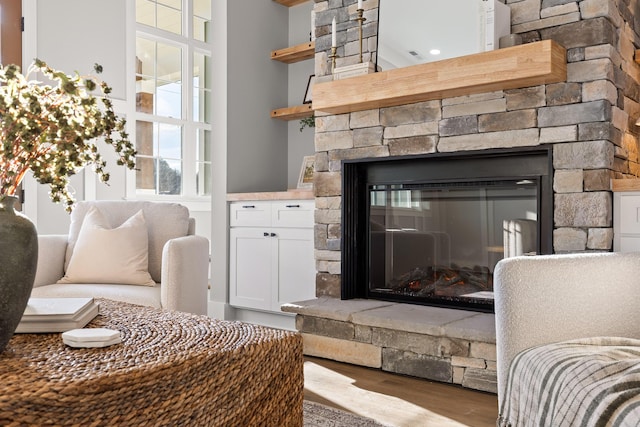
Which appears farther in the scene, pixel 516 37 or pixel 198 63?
pixel 198 63

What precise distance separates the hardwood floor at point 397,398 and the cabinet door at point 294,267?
884 mm

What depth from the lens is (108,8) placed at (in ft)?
14.6

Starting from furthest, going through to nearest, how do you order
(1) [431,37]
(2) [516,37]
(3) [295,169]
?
(3) [295,169]
(1) [431,37]
(2) [516,37]

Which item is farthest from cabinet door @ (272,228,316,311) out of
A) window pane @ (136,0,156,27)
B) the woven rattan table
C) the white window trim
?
window pane @ (136,0,156,27)

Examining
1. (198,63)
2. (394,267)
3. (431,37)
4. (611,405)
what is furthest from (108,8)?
(611,405)

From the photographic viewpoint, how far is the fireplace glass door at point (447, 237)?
111 inches

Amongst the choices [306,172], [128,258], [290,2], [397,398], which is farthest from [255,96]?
[397,398]

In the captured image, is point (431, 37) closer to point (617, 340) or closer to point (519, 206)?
point (519, 206)

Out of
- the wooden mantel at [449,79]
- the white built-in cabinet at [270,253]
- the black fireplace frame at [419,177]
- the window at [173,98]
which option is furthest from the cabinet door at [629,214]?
the window at [173,98]

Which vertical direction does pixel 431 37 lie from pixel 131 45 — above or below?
below

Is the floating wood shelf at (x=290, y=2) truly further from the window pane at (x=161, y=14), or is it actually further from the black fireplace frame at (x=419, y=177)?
the black fireplace frame at (x=419, y=177)

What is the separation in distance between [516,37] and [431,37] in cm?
47

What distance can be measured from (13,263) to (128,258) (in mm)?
1635

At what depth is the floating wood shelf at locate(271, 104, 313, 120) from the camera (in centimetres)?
432
